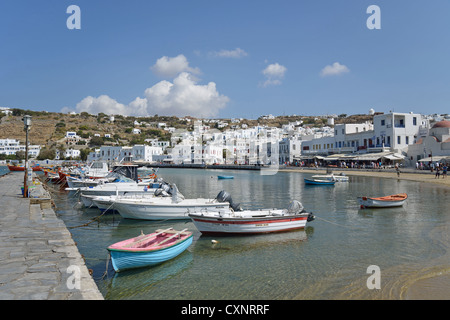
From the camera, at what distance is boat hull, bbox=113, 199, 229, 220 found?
1617 cm

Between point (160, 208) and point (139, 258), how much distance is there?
711cm

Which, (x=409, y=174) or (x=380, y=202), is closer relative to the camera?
(x=380, y=202)

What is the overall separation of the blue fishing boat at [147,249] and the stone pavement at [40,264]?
1198mm

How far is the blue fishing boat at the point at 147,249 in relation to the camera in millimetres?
9008

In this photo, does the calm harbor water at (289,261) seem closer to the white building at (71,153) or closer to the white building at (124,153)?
the white building at (124,153)

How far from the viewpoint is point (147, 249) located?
30.4 ft

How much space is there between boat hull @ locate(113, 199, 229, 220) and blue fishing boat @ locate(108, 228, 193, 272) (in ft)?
17.2

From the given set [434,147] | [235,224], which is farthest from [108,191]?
[434,147]

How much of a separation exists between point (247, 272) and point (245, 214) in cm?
493

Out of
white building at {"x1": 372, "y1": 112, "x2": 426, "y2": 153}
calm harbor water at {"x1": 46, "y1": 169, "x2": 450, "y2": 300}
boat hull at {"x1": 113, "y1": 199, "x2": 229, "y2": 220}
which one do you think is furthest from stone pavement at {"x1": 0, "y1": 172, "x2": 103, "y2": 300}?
white building at {"x1": 372, "y1": 112, "x2": 426, "y2": 153}

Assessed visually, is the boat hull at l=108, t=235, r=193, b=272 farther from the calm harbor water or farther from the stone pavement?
the stone pavement

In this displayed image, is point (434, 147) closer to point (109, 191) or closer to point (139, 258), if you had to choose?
point (109, 191)

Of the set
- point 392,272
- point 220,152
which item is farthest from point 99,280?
point 220,152
